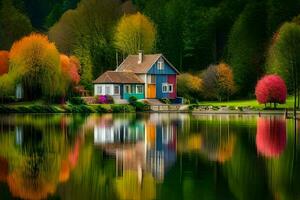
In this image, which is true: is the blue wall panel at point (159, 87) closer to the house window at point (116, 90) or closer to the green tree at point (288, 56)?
the house window at point (116, 90)

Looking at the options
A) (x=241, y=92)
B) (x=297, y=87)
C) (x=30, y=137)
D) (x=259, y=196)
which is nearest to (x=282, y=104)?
(x=297, y=87)

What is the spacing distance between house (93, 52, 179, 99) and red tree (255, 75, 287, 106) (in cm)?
1643

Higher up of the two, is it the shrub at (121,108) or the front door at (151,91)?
the front door at (151,91)

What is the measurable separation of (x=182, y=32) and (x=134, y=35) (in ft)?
30.4

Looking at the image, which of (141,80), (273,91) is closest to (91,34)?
(141,80)

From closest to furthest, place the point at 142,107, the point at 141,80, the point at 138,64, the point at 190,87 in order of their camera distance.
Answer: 1. the point at 142,107
2. the point at 141,80
3. the point at 138,64
4. the point at 190,87

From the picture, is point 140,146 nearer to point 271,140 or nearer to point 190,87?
point 271,140

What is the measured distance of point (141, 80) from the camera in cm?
8419

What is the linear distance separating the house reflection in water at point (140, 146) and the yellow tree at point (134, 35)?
144ft

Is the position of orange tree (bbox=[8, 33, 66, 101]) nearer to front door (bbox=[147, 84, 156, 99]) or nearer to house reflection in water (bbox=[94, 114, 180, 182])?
front door (bbox=[147, 84, 156, 99])

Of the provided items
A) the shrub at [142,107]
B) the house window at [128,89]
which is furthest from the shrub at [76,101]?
the house window at [128,89]

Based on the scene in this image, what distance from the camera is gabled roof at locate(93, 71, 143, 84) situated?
81250 mm

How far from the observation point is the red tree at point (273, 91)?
234ft

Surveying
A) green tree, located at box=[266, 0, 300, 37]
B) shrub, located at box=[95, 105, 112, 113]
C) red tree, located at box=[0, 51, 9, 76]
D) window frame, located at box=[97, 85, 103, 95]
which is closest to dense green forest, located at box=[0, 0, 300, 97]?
green tree, located at box=[266, 0, 300, 37]
